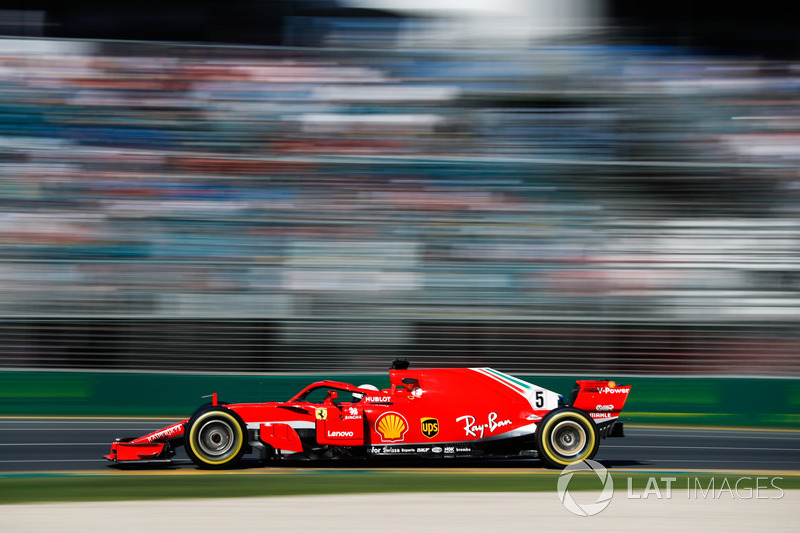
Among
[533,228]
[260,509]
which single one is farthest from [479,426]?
[533,228]

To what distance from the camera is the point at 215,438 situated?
24.8 feet

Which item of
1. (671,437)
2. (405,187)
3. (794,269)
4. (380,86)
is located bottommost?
(671,437)

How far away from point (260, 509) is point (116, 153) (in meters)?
9.33

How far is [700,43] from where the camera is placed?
1543 cm

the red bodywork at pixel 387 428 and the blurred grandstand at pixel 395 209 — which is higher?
the blurred grandstand at pixel 395 209

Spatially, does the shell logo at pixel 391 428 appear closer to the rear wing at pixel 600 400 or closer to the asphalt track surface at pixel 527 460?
the asphalt track surface at pixel 527 460

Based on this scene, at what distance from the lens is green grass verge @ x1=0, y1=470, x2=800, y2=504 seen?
21.9 feet

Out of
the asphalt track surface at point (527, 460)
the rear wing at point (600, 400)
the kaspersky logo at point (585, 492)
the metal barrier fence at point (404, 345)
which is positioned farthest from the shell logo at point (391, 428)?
the metal barrier fence at point (404, 345)

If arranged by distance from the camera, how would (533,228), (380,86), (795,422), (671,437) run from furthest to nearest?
1. (380,86)
2. (533,228)
3. (795,422)
4. (671,437)

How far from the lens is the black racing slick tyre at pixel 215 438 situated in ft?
24.5

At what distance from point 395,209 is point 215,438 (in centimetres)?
687

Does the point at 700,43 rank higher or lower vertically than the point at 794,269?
higher

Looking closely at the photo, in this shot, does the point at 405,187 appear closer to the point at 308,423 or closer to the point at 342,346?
the point at 342,346

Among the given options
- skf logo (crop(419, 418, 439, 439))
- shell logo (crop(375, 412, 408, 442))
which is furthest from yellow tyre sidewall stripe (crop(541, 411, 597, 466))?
shell logo (crop(375, 412, 408, 442))
